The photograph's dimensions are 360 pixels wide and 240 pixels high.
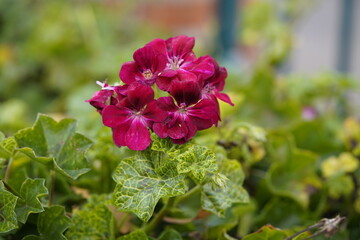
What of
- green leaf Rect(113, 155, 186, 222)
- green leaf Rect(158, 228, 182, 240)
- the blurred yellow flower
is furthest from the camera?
the blurred yellow flower

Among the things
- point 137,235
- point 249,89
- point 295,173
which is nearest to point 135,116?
point 137,235

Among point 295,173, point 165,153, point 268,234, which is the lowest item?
point 295,173

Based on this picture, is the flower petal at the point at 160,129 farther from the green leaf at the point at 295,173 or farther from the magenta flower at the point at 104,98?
the green leaf at the point at 295,173

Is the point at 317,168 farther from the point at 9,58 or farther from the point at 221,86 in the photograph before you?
the point at 9,58

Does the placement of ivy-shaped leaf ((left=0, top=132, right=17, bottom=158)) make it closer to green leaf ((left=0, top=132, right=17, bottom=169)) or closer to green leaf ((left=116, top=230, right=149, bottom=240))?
green leaf ((left=0, top=132, right=17, bottom=169))

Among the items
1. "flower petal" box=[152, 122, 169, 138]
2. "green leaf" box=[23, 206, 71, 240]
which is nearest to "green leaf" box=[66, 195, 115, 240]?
"green leaf" box=[23, 206, 71, 240]

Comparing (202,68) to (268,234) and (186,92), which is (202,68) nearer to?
(186,92)

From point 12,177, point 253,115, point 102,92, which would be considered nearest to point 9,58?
point 253,115
